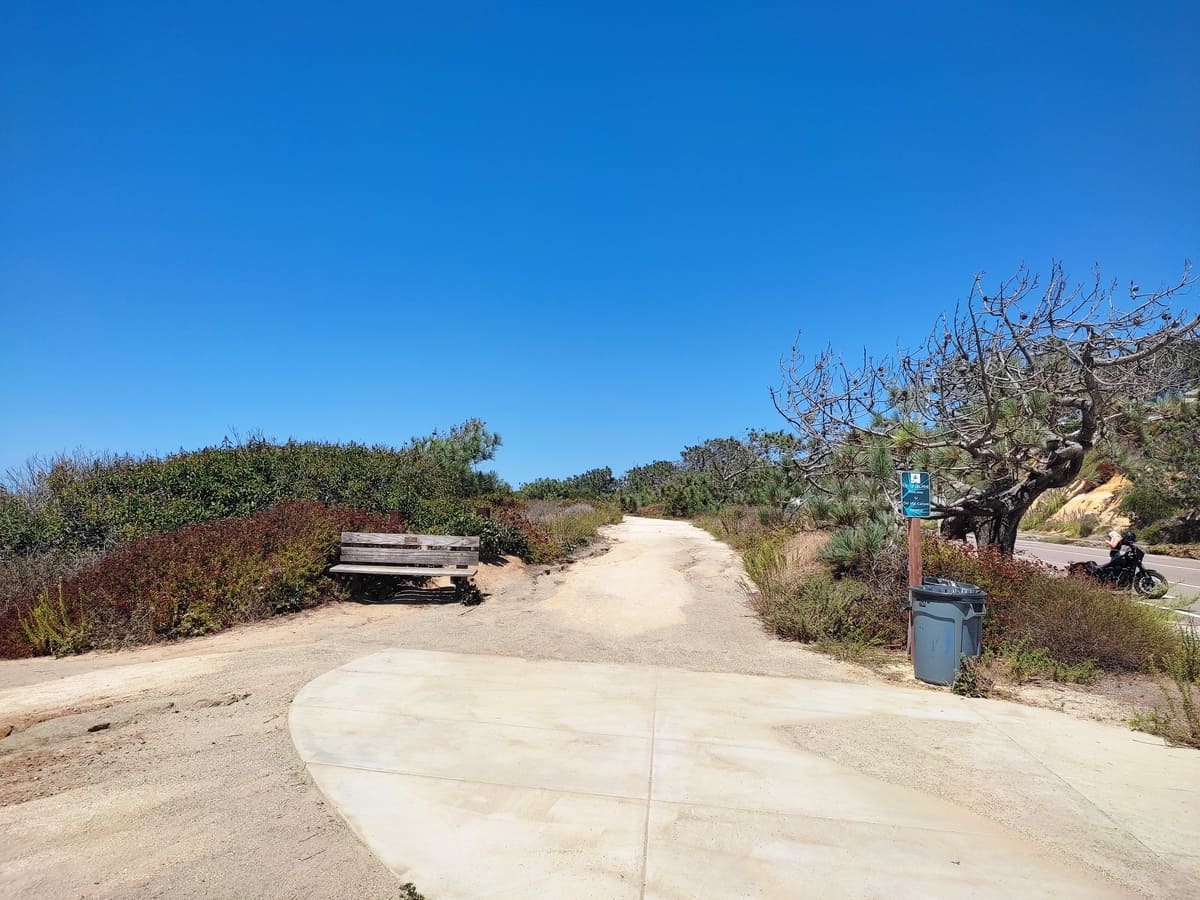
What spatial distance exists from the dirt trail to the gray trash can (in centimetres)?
75

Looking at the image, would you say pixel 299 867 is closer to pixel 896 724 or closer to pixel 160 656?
pixel 896 724

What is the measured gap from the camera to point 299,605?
31.7 ft

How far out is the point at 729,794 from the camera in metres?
3.98

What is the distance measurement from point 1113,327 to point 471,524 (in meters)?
10.6

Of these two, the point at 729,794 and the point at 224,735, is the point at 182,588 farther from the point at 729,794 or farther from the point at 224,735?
the point at 729,794

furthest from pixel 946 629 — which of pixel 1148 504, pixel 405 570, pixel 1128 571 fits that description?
Answer: pixel 1148 504

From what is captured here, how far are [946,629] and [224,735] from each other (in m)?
6.43

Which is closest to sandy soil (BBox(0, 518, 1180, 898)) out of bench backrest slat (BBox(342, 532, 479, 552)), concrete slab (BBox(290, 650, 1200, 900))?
concrete slab (BBox(290, 650, 1200, 900))

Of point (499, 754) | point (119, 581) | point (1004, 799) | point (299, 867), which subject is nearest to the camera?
point (299, 867)

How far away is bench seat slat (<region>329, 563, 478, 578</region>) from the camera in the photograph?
10.3 metres

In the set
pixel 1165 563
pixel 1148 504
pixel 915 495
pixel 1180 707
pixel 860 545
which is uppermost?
pixel 1148 504

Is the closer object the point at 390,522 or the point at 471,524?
the point at 390,522

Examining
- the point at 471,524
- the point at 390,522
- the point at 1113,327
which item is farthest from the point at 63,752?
the point at 1113,327

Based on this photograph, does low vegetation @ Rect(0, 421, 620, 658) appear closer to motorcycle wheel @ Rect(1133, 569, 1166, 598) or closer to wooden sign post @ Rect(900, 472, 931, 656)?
wooden sign post @ Rect(900, 472, 931, 656)
